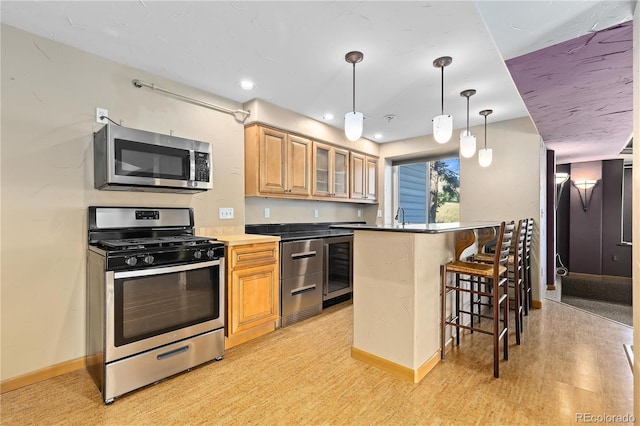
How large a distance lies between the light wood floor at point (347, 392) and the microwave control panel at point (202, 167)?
149 centimetres

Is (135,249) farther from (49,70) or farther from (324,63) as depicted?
(324,63)

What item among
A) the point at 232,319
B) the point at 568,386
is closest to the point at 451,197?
the point at 568,386

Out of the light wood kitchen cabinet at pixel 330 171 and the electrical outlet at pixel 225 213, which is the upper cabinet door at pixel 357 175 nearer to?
the light wood kitchen cabinet at pixel 330 171

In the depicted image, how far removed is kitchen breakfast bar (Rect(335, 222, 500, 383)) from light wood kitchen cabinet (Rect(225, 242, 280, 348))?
2.92 ft

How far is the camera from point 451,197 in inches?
196

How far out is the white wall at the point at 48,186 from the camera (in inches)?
79.9

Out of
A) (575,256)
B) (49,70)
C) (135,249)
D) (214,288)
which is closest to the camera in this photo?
(135,249)

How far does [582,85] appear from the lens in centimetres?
240

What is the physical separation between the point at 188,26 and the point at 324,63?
1.01 metres

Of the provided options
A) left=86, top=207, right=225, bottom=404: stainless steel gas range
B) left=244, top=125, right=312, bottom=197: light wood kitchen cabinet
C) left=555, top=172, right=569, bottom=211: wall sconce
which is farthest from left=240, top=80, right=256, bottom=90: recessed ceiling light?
left=555, top=172, right=569, bottom=211: wall sconce

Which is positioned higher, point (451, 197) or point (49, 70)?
point (49, 70)

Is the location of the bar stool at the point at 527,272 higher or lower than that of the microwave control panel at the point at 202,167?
lower

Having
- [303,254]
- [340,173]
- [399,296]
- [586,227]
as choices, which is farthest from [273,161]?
[586,227]

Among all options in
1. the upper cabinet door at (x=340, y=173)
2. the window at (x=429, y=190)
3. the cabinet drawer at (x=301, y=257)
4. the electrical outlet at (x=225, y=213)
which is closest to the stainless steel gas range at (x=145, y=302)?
the electrical outlet at (x=225, y=213)
